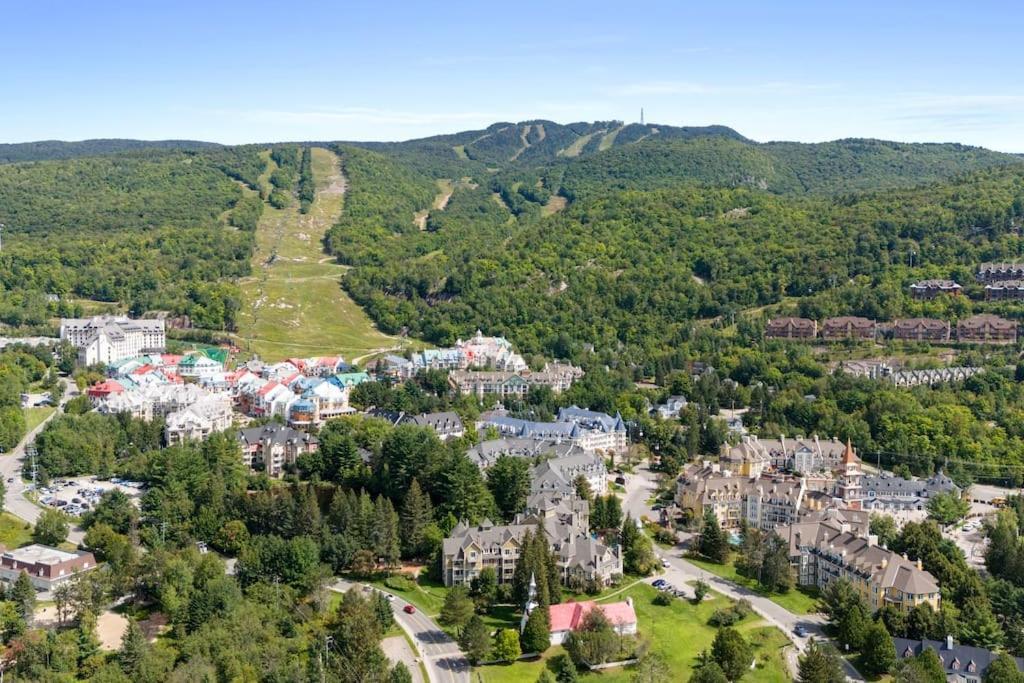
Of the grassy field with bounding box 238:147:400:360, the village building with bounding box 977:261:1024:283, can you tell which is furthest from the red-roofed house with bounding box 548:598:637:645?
the village building with bounding box 977:261:1024:283

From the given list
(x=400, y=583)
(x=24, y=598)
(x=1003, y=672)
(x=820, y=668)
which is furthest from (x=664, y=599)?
(x=24, y=598)

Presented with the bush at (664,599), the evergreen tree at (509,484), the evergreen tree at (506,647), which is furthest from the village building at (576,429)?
the evergreen tree at (506,647)

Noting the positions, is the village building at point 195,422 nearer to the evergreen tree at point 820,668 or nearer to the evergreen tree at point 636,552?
the evergreen tree at point 636,552

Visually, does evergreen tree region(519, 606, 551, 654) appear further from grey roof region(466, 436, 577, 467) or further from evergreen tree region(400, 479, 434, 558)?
grey roof region(466, 436, 577, 467)

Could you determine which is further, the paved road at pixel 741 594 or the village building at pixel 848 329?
the village building at pixel 848 329

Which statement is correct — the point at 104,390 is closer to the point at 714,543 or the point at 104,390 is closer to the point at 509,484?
the point at 509,484

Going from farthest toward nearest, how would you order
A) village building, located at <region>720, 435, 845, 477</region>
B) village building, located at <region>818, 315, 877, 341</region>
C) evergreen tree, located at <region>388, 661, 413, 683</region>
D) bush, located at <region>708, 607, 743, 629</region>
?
village building, located at <region>818, 315, 877, 341</region> < village building, located at <region>720, 435, 845, 477</region> < bush, located at <region>708, 607, 743, 629</region> < evergreen tree, located at <region>388, 661, 413, 683</region>
